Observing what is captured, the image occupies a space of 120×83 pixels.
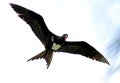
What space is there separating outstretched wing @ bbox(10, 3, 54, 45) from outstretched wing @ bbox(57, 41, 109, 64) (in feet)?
5.12

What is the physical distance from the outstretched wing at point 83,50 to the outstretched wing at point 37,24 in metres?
1.56

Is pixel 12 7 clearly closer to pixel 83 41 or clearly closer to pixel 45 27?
pixel 45 27

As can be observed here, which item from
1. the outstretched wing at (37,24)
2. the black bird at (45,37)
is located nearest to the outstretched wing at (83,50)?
the black bird at (45,37)

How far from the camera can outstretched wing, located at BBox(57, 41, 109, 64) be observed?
1150 inches

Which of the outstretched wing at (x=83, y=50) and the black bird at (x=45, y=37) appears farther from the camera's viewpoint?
the outstretched wing at (x=83, y=50)

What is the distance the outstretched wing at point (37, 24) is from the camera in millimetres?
27212

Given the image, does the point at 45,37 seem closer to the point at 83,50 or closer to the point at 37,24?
the point at 37,24

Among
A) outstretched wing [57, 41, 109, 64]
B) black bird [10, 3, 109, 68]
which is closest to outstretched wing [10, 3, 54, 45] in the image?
black bird [10, 3, 109, 68]

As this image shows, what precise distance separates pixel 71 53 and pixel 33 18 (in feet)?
11.2

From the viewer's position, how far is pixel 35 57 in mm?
26719

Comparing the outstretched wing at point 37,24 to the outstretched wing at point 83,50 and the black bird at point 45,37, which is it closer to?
the black bird at point 45,37

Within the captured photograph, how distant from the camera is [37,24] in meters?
28.1

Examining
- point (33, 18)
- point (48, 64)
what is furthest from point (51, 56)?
point (33, 18)

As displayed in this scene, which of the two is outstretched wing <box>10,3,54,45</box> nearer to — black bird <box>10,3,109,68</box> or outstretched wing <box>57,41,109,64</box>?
black bird <box>10,3,109,68</box>
